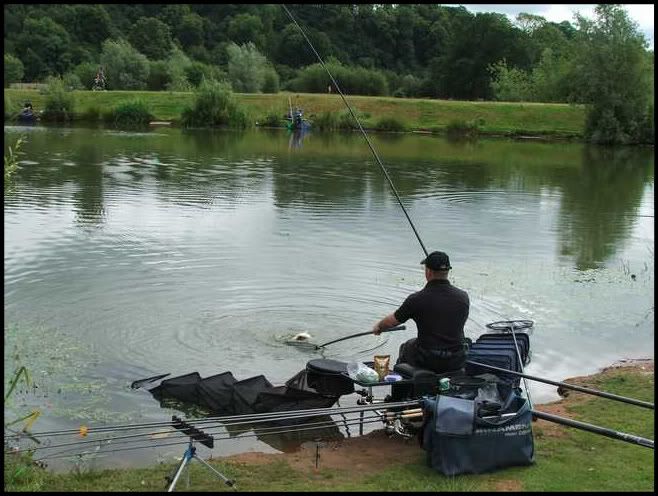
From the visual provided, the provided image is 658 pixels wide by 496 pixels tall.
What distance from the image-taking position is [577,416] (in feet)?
23.7

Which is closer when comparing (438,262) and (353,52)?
(438,262)

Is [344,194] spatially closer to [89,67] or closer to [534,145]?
[534,145]

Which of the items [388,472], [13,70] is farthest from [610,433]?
[13,70]

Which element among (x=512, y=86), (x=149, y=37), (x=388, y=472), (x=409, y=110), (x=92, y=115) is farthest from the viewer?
(x=149, y=37)

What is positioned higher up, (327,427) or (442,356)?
(442,356)

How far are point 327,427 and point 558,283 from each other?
7.19 meters

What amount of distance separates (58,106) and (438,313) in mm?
51294

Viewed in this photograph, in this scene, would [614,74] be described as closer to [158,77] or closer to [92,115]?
[92,115]

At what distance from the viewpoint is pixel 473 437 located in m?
5.60

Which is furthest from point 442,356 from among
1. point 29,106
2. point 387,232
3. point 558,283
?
point 29,106

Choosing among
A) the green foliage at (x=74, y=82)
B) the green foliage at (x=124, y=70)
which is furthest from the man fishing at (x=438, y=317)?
the green foliage at (x=124, y=70)

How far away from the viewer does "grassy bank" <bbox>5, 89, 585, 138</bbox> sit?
5512 cm

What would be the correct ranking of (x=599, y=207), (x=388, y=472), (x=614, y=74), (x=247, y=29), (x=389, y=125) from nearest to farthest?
(x=388, y=472), (x=599, y=207), (x=614, y=74), (x=389, y=125), (x=247, y=29)

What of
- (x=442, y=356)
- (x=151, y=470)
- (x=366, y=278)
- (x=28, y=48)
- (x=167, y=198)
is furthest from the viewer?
(x=28, y=48)
